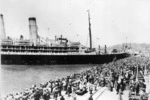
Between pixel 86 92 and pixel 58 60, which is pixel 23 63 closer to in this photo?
pixel 58 60

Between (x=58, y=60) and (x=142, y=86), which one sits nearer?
(x=142, y=86)

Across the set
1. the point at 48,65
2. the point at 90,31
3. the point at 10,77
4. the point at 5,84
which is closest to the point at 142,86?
the point at 5,84

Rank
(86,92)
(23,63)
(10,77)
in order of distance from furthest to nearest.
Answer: (23,63), (10,77), (86,92)

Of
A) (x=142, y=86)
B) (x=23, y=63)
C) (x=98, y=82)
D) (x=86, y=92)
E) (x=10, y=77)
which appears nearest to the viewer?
(x=142, y=86)

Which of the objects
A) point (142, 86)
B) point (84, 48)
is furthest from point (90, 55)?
point (142, 86)

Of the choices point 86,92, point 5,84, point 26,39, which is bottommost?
point 5,84

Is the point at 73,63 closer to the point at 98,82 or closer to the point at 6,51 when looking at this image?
the point at 6,51

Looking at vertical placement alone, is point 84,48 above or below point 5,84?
above
